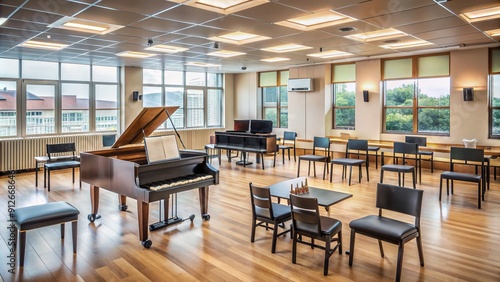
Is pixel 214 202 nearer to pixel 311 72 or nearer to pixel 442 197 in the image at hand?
pixel 442 197

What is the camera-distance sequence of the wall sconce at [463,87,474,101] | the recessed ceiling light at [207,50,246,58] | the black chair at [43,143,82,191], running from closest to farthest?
the black chair at [43,143,82,191], the wall sconce at [463,87,474,101], the recessed ceiling light at [207,50,246,58]

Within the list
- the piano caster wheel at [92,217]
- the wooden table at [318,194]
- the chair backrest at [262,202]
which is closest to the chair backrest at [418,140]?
the wooden table at [318,194]

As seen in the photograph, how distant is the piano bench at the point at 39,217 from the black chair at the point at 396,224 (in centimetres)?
295

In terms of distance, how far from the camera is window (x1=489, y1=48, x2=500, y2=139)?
8023mm

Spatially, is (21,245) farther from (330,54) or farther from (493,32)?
(493,32)

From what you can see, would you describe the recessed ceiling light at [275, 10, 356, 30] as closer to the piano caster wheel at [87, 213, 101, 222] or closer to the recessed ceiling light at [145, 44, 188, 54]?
the recessed ceiling light at [145, 44, 188, 54]

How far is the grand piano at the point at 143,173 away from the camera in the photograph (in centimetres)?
404

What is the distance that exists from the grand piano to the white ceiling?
4.97ft

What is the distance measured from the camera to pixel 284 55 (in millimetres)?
9141

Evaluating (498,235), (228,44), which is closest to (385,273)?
(498,235)

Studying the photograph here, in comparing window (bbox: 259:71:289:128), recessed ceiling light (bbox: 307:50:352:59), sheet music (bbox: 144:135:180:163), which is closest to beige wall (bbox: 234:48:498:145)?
window (bbox: 259:71:289:128)

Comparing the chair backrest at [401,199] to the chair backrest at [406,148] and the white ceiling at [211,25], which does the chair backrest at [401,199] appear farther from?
the chair backrest at [406,148]

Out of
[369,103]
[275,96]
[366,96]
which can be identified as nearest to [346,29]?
→ [366,96]

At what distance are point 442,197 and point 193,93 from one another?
8729 millimetres
